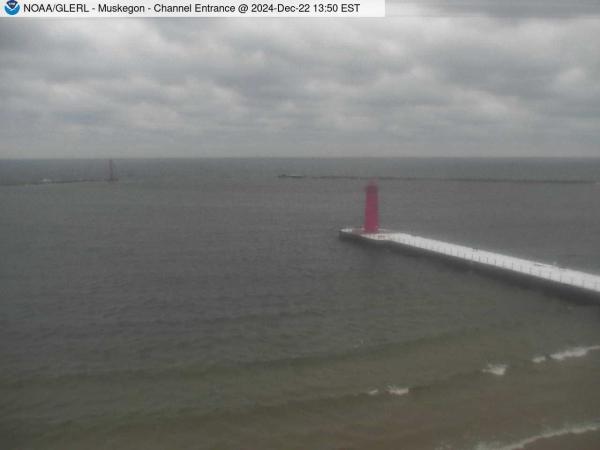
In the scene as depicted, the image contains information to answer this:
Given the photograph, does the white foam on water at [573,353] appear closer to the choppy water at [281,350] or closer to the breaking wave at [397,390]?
the choppy water at [281,350]

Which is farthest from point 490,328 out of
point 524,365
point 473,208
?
point 473,208

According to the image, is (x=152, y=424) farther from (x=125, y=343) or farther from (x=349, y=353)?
(x=349, y=353)

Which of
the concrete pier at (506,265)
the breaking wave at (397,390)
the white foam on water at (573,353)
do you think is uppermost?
the concrete pier at (506,265)

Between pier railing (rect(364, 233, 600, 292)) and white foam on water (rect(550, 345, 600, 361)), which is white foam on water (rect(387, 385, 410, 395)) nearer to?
white foam on water (rect(550, 345, 600, 361))

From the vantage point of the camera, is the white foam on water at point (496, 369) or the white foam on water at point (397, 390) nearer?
the white foam on water at point (397, 390)

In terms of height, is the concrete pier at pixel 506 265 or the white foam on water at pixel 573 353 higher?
the concrete pier at pixel 506 265

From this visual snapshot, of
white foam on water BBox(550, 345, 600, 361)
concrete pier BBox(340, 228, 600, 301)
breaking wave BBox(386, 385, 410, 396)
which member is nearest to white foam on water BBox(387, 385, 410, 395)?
breaking wave BBox(386, 385, 410, 396)

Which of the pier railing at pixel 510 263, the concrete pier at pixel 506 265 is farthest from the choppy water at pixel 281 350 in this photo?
the pier railing at pixel 510 263
